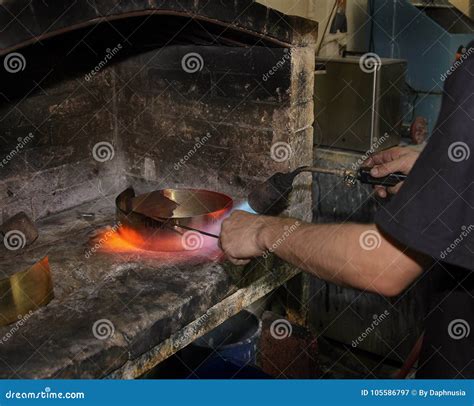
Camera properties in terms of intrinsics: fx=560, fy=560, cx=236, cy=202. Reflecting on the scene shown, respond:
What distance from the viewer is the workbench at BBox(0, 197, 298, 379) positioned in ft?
6.18

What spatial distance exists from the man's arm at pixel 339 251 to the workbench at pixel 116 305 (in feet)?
1.64

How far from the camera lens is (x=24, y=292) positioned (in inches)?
82.0

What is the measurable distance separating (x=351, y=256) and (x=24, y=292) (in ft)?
4.11

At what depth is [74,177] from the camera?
10.7ft

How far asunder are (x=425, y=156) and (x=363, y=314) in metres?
2.78

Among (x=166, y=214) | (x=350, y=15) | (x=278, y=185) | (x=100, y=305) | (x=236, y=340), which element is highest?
(x=350, y=15)

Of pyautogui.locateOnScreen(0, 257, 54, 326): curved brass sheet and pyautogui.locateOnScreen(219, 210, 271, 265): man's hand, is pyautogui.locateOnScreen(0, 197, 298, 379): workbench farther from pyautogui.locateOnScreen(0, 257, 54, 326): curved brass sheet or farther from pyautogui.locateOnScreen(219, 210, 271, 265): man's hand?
pyautogui.locateOnScreen(219, 210, 271, 265): man's hand

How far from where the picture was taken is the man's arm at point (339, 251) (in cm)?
146

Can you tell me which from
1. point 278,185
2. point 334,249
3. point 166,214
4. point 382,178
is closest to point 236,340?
point 166,214

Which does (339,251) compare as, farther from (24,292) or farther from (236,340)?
(236,340)

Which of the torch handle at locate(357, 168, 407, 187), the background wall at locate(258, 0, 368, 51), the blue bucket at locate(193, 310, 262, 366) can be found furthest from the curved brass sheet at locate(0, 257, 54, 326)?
the background wall at locate(258, 0, 368, 51)

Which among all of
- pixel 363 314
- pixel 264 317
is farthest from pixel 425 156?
pixel 363 314

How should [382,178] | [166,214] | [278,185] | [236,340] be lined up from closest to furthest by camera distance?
[382,178] → [278,185] → [166,214] → [236,340]

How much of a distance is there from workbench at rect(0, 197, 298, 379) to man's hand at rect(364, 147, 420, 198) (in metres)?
0.73
